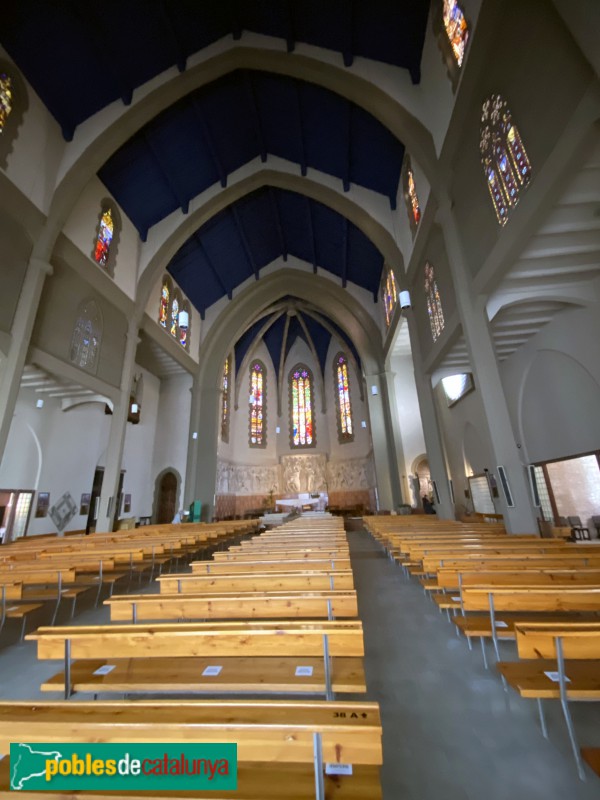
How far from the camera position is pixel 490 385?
5.92 metres

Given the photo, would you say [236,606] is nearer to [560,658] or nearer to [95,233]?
[560,658]

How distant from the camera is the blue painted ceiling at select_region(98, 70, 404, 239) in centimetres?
950

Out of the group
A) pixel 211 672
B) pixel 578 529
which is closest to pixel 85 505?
pixel 211 672

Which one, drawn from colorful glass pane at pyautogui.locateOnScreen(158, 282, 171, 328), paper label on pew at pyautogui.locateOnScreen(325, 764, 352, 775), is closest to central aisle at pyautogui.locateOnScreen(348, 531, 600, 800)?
paper label on pew at pyautogui.locateOnScreen(325, 764, 352, 775)

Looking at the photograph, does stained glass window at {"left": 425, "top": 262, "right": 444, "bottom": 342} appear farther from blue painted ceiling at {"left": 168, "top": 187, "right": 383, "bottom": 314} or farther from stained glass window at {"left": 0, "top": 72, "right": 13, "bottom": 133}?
stained glass window at {"left": 0, "top": 72, "right": 13, "bottom": 133}

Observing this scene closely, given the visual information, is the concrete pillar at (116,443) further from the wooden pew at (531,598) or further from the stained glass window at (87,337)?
the wooden pew at (531,598)

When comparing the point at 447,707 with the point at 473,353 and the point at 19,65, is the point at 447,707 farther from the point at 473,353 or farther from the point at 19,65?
the point at 19,65

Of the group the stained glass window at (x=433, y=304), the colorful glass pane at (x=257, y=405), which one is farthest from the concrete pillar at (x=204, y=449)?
the stained glass window at (x=433, y=304)

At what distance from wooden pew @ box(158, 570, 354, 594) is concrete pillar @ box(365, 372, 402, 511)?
438 inches

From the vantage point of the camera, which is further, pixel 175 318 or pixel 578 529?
pixel 175 318

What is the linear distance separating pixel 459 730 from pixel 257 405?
20.2m

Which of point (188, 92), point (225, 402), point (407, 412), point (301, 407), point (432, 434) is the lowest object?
point (432, 434)

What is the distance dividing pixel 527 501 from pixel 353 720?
19.3 ft

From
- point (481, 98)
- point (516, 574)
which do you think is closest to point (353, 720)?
point (516, 574)
